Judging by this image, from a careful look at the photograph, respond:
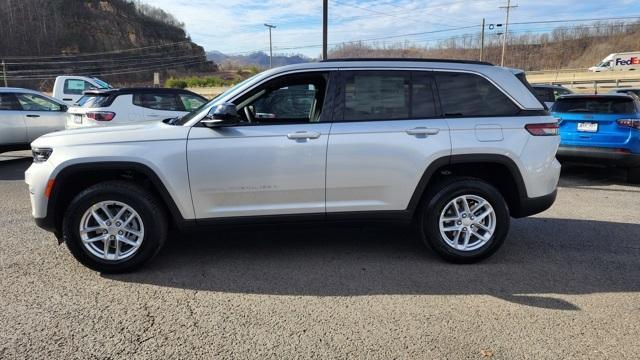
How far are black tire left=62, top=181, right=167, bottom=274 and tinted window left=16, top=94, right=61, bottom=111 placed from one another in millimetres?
7779

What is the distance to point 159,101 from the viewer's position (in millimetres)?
10484

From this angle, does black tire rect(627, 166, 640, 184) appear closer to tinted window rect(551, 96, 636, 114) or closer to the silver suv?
tinted window rect(551, 96, 636, 114)

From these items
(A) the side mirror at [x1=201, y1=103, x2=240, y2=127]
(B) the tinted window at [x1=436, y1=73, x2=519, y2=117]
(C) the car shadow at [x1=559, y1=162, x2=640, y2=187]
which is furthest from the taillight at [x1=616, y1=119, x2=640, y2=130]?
(A) the side mirror at [x1=201, y1=103, x2=240, y2=127]

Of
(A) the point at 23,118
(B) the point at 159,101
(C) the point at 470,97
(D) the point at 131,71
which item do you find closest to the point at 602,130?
(C) the point at 470,97

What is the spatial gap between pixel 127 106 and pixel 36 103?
2.41 meters

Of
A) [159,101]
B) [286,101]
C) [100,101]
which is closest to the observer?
[286,101]

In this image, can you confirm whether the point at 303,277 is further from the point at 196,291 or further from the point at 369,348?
the point at 369,348

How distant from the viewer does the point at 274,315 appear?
11.1 feet

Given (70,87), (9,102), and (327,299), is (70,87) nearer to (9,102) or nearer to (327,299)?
(9,102)

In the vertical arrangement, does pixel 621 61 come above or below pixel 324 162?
above

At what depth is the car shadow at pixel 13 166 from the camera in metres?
8.75

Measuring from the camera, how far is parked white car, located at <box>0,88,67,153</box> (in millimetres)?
9711

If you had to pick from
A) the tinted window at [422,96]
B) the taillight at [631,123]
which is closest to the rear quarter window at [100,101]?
the tinted window at [422,96]

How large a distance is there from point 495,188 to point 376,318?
184cm
